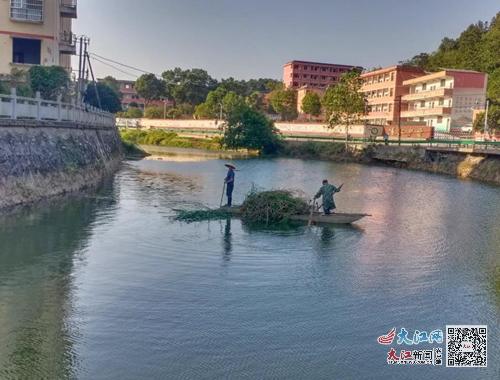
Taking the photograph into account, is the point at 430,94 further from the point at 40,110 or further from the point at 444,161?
the point at 40,110

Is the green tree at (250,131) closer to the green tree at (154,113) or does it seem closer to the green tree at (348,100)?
the green tree at (348,100)

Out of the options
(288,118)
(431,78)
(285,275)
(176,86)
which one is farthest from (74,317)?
(176,86)

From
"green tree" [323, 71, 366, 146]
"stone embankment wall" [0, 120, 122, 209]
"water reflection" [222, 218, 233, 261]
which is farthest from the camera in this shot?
"green tree" [323, 71, 366, 146]

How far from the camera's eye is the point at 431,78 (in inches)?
3145

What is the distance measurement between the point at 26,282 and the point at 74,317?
10.3 ft

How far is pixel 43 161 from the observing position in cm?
2592

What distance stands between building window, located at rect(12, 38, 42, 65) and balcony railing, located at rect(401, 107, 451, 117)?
179 feet

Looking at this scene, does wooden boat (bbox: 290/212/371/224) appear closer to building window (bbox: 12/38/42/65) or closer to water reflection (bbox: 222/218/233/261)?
water reflection (bbox: 222/218/233/261)

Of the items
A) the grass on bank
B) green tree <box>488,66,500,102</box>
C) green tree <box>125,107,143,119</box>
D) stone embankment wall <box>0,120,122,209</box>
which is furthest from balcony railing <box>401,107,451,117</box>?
green tree <box>125,107,143,119</box>

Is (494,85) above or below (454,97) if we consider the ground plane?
above

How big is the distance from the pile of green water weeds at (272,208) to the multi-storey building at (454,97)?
196 ft

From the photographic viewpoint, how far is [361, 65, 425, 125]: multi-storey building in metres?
90.5

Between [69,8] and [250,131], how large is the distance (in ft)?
106

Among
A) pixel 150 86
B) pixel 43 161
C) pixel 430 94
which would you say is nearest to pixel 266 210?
pixel 43 161
